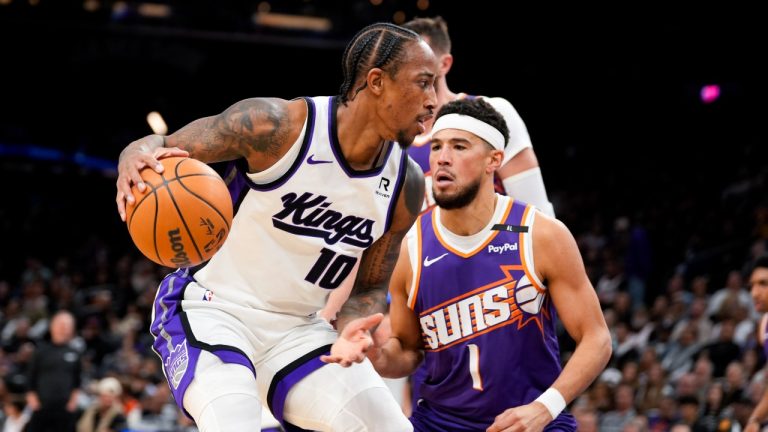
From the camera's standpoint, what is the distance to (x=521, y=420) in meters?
4.03

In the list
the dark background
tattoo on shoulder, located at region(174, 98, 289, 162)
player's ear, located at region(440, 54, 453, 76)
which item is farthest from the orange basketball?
the dark background

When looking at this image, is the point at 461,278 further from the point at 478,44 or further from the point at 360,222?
the point at 478,44

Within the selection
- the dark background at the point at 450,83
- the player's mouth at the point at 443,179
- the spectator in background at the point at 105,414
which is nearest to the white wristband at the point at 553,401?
the player's mouth at the point at 443,179

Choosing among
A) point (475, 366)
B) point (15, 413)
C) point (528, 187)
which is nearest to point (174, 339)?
point (475, 366)

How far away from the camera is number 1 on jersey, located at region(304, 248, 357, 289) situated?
4.02 meters

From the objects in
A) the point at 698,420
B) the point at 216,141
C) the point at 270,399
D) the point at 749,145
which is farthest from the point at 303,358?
the point at 749,145

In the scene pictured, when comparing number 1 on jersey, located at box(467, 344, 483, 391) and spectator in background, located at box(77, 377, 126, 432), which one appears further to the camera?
spectator in background, located at box(77, 377, 126, 432)

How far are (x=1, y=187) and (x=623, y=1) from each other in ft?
47.7

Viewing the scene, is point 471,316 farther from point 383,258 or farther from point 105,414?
point 105,414

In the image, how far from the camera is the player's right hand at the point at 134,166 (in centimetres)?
347

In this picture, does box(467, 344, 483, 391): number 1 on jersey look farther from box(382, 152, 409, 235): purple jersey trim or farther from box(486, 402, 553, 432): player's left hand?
box(382, 152, 409, 235): purple jersey trim

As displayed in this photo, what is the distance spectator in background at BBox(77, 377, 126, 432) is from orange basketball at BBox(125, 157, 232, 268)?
8396 millimetres

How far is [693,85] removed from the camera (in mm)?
21328

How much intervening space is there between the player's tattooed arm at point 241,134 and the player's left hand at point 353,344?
28.5 inches
